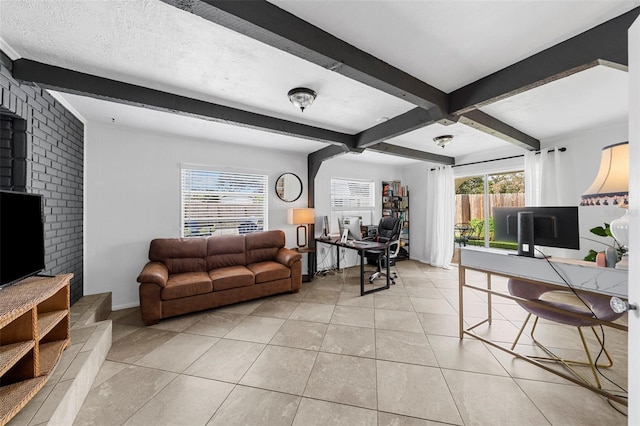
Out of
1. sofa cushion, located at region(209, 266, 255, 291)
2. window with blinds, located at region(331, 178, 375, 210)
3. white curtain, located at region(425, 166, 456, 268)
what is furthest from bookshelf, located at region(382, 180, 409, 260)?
sofa cushion, located at region(209, 266, 255, 291)

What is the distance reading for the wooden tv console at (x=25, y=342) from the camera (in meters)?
1.20

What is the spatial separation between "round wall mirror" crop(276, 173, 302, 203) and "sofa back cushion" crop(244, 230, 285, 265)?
731mm

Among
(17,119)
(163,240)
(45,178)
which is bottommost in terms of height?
(163,240)

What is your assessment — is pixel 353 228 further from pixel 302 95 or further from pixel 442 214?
pixel 302 95

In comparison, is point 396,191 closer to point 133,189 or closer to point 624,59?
point 624,59

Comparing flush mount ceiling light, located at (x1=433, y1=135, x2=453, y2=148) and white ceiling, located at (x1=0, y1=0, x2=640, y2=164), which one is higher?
white ceiling, located at (x1=0, y1=0, x2=640, y2=164)

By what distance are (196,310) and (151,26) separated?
278 centimetres

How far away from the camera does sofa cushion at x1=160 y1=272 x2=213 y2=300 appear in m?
2.75

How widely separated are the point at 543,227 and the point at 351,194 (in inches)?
145

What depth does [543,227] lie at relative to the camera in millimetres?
2059

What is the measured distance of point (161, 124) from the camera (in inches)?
122

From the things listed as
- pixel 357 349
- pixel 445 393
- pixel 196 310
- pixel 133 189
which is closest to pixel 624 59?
pixel 445 393

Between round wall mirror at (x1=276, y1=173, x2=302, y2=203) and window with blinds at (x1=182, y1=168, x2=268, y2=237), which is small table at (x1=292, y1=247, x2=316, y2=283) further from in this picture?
round wall mirror at (x1=276, y1=173, x2=302, y2=203)

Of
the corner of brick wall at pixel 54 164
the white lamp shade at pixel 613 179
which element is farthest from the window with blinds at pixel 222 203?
the white lamp shade at pixel 613 179
